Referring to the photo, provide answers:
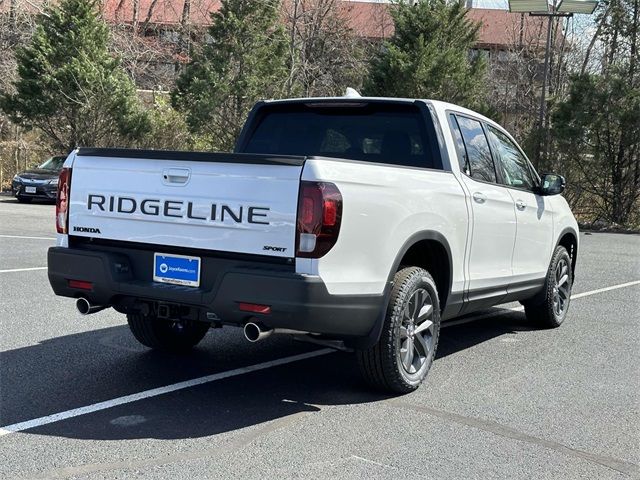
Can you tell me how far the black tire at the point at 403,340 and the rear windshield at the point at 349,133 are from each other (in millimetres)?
1017

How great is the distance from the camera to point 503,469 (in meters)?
3.77

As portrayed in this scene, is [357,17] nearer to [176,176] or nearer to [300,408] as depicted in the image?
[176,176]

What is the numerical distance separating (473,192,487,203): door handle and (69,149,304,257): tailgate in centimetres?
192

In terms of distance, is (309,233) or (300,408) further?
(300,408)

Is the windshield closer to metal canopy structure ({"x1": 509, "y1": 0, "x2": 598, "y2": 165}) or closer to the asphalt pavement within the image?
metal canopy structure ({"x1": 509, "y1": 0, "x2": 598, "y2": 165})

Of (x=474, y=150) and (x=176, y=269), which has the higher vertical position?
(x=474, y=150)

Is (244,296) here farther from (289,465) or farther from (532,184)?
(532,184)

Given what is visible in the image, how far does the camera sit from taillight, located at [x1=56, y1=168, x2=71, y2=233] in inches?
193

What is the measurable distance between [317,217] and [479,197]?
1979 mm

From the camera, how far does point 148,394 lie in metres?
4.79

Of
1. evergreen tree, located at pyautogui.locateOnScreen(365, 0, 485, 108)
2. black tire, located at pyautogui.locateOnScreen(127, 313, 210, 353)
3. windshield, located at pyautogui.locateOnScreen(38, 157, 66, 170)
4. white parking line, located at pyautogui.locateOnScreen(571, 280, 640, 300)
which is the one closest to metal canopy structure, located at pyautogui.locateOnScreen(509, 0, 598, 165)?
evergreen tree, located at pyautogui.locateOnScreen(365, 0, 485, 108)

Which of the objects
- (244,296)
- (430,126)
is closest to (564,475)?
(244,296)

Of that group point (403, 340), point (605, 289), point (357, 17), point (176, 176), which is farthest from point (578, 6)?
point (357, 17)

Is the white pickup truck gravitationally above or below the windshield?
above
